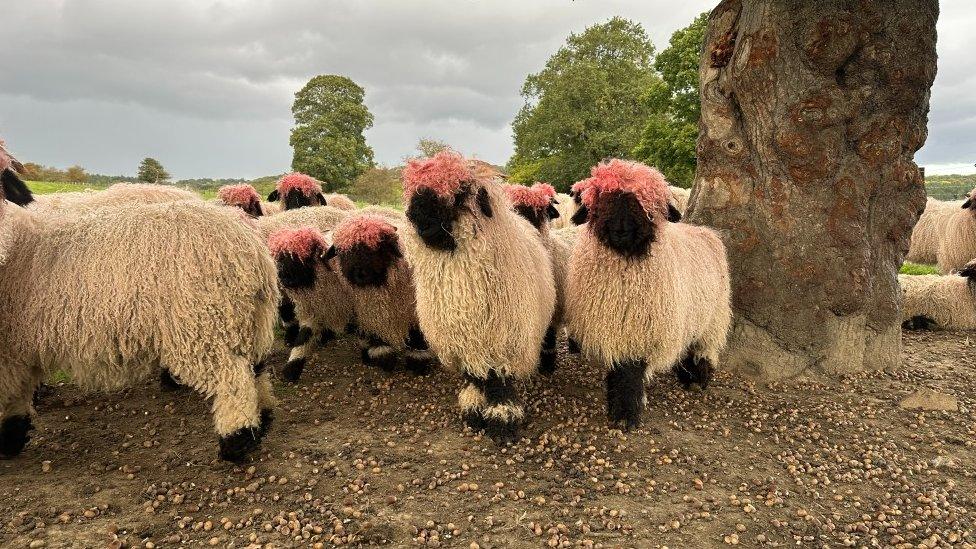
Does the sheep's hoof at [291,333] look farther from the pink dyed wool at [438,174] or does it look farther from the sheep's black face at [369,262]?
the pink dyed wool at [438,174]

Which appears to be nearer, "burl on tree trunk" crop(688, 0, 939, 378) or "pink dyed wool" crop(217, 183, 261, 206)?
"burl on tree trunk" crop(688, 0, 939, 378)

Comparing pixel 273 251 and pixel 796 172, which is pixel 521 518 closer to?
pixel 273 251

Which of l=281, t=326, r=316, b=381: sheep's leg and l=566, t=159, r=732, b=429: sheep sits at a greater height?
l=566, t=159, r=732, b=429: sheep

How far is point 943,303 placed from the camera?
8.81 m

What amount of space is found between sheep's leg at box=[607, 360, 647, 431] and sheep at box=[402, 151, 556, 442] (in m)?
0.83

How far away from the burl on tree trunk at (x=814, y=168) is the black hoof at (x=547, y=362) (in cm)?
234

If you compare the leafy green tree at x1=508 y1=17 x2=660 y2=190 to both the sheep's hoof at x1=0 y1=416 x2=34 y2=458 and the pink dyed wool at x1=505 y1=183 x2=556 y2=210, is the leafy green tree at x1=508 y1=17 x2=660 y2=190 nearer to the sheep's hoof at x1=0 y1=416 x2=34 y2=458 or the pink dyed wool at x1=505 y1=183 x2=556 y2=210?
the pink dyed wool at x1=505 y1=183 x2=556 y2=210

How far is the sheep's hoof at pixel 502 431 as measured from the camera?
492 cm

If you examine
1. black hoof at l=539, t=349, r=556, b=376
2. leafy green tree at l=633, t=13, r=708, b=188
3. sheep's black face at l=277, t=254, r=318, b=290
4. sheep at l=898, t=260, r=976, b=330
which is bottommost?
black hoof at l=539, t=349, r=556, b=376

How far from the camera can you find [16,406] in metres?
4.46

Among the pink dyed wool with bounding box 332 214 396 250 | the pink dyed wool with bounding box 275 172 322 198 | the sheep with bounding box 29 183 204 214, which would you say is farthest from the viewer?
the pink dyed wool with bounding box 275 172 322 198

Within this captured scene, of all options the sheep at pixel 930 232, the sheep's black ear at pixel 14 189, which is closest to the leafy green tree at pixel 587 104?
the sheep at pixel 930 232

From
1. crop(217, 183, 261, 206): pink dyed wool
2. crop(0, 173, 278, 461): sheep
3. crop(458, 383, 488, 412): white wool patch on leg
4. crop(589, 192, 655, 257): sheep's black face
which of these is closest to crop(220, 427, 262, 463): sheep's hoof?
crop(0, 173, 278, 461): sheep

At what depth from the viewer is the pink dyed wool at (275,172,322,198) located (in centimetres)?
1020
